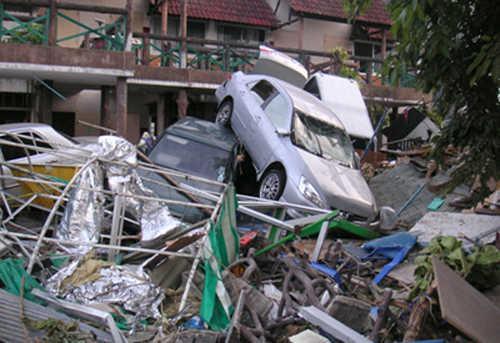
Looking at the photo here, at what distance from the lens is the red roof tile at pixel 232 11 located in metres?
19.5

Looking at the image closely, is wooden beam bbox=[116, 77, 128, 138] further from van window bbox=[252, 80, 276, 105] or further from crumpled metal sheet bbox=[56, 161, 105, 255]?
crumpled metal sheet bbox=[56, 161, 105, 255]

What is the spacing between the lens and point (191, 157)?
10344mm

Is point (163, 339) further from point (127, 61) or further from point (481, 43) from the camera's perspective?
point (127, 61)

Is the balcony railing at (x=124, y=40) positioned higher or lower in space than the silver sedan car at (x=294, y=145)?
higher

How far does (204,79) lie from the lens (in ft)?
51.3

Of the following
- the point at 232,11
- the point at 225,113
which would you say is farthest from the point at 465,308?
the point at 232,11

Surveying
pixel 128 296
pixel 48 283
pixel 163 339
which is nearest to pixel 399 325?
pixel 163 339

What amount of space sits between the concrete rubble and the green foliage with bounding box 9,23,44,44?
17.3 ft

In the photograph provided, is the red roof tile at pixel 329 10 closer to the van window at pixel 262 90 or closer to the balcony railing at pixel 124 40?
the balcony railing at pixel 124 40

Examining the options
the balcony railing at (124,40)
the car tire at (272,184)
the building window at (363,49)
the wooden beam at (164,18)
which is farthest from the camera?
the building window at (363,49)

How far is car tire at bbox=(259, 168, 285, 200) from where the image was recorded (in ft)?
Answer: 32.2

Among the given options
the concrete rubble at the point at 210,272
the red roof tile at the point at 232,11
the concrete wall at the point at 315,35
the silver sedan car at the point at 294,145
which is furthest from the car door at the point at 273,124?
the concrete wall at the point at 315,35

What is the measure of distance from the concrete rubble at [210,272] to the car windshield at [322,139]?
223 centimetres

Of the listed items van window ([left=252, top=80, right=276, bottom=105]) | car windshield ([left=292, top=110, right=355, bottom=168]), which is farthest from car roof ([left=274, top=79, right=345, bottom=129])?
van window ([left=252, top=80, right=276, bottom=105])
